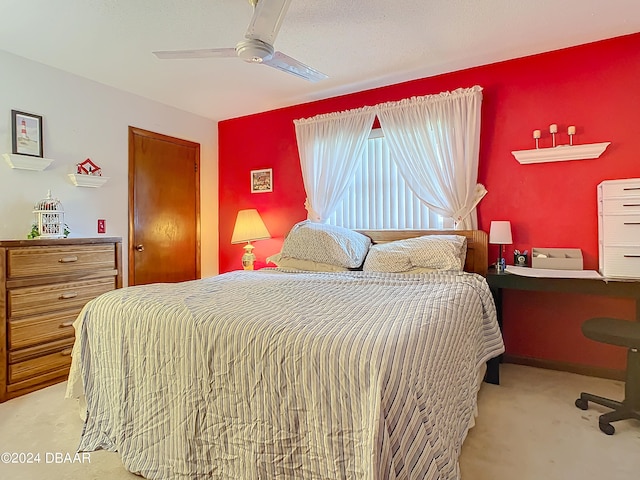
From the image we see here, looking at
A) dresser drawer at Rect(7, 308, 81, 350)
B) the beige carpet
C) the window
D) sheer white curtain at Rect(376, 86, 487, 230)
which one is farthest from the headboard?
dresser drawer at Rect(7, 308, 81, 350)

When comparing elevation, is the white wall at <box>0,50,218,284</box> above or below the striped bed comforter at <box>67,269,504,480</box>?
above

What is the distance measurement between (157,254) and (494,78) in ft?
11.8

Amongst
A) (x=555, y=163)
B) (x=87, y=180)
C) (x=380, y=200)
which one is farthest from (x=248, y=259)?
(x=555, y=163)

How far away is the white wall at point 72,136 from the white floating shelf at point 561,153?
3.43m

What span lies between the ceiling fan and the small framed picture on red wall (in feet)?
6.46

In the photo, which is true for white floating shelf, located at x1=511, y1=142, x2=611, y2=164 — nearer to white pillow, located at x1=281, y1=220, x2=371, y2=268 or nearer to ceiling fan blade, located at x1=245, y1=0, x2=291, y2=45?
white pillow, located at x1=281, y1=220, x2=371, y2=268

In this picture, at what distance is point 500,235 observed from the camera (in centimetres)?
277

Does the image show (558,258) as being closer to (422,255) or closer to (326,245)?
(422,255)

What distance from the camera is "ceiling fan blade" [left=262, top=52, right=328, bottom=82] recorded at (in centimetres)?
207

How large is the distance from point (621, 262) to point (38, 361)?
398cm

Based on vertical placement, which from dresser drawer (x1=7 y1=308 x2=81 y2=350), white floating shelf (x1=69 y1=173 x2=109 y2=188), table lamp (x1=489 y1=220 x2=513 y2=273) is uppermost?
white floating shelf (x1=69 y1=173 x2=109 y2=188)

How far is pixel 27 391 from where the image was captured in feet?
8.08

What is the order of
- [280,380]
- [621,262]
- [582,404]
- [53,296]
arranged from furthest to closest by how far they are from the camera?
[53,296]
[621,262]
[582,404]
[280,380]

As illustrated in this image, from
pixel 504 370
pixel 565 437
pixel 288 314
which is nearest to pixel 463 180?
pixel 504 370
